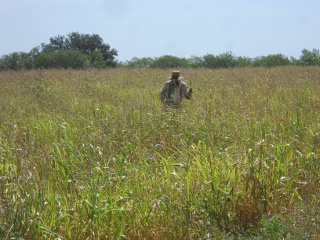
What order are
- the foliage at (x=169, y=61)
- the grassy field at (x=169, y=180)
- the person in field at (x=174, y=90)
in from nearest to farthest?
the grassy field at (x=169, y=180)
the person in field at (x=174, y=90)
the foliage at (x=169, y=61)

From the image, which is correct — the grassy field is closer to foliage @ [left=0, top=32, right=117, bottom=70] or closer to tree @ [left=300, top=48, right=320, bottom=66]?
foliage @ [left=0, top=32, right=117, bottom=70]

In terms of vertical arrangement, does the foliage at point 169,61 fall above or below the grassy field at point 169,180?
above

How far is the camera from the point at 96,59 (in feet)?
126

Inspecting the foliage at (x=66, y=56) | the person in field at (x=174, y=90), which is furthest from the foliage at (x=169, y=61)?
the person in field at (x=174, y=90)

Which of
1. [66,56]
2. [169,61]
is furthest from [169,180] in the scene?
[169,61]

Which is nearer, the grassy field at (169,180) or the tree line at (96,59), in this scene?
the grassy field at (169,180)

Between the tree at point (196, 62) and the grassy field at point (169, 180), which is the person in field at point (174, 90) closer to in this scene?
the grassy field at point (169, 180)

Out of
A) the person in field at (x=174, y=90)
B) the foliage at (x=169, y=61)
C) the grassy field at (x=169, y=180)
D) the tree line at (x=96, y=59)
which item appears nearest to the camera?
the grassy field at (x=169, y=180)

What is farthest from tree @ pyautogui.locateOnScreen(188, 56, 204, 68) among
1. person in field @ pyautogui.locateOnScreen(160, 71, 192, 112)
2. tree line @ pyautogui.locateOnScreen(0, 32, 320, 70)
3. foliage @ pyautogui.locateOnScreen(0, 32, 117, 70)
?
person in field @ pyautogui.locateOnScreen(160, 71, 192, 112)

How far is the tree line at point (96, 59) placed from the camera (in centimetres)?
3189

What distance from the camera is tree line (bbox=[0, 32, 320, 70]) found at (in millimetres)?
31891

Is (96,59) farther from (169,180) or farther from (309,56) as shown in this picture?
(169,180)

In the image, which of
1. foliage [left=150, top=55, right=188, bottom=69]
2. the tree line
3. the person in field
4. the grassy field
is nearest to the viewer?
the grassy field

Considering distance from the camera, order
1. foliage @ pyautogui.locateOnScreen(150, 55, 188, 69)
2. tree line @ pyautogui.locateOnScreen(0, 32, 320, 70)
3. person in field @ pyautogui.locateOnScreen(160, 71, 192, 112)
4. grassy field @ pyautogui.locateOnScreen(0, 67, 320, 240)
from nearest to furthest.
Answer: grassy field @ pyautogui.locateOnScreen(0, 67, 320, 240)
person in field @ pyautogui.locateOnScreen(160, 71, 192, 112)
tree line @ pyautogui.locateOnScreen(0, 32, 320, 70)
foliage @ pyautogui.locateOnScreen(150, 55, 188, 69)
